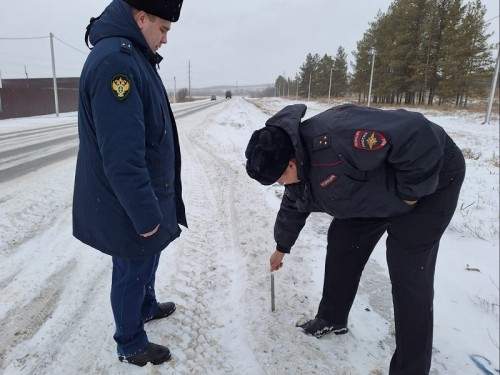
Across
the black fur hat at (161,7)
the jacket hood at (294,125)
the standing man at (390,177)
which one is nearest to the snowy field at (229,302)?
the standing man at (390,177)

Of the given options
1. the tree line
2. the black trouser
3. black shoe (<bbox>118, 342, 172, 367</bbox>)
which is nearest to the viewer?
the black trouser

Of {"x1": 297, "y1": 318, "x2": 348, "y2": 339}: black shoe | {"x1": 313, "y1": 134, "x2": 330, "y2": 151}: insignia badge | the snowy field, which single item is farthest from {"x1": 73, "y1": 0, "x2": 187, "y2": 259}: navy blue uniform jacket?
{"x1": 297, "y1": 318, "x2": 348, "y2": 339}: black shoe

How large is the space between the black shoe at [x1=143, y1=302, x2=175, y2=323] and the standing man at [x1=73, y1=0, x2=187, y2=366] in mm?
409

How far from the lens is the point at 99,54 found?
157 centimetres

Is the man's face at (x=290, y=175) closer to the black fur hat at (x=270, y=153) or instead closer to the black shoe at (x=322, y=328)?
the black fur hat at (x=270, y=153)

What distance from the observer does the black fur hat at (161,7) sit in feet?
5.39

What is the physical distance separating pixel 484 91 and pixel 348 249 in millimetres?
34934

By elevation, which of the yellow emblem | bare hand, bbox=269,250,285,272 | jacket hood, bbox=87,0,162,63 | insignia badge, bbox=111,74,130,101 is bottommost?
bare hand, bbox=269,250,285,272

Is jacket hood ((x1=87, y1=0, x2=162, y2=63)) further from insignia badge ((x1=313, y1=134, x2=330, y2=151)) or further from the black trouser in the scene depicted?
the black trouser

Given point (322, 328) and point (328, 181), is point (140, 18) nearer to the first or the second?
point (328, 181)

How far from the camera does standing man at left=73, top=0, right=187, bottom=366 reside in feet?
5.02

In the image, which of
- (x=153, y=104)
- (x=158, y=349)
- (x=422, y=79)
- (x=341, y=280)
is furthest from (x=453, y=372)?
(x=422, y=79)

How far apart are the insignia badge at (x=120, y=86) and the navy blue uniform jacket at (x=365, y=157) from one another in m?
0.70

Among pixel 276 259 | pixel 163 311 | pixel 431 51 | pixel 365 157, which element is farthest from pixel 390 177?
pixel 431 51
